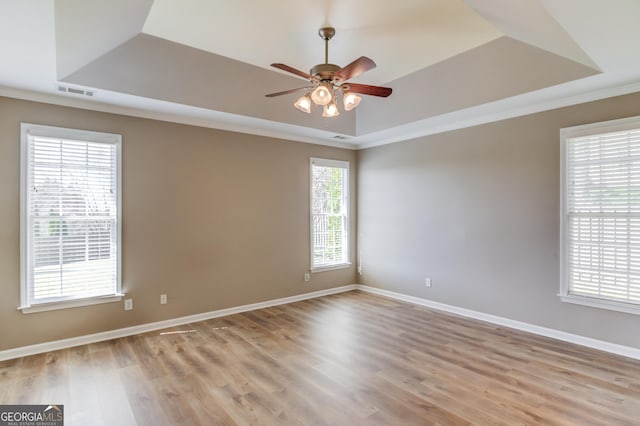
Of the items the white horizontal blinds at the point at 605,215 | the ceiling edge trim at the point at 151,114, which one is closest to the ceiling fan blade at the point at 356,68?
the ceiling edge trim at the point at 151,114

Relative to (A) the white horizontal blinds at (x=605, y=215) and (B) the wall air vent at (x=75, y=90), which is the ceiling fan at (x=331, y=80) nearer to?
(B) the wall air vent at (x=75, y=90)

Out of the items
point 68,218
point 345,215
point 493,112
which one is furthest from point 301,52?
point 345,215

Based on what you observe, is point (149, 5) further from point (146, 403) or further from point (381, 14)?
point (146, 403)

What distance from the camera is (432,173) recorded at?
199 inches

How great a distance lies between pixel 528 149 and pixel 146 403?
464 cm

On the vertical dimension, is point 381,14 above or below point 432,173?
above

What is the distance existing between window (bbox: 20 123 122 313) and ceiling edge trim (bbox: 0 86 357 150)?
0.97 feet

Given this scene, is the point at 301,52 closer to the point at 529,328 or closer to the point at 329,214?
the point at 329,214

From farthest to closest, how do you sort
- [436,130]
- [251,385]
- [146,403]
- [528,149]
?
[436,130], [528,149], [251,385], [146,403]

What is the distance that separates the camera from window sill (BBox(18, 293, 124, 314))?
343 cm

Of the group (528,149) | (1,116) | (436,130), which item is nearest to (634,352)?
(528,149)

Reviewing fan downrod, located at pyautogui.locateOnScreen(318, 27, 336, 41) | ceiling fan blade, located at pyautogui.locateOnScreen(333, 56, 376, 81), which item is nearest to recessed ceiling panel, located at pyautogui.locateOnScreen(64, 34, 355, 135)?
fan downrod, located at pyautogui.locateOnScreen(318, 27, 336, 41)

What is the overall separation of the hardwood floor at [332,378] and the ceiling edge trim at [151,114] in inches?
104

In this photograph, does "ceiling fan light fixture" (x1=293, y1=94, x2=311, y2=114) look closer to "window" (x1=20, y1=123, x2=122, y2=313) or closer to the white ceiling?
the white ceiling
